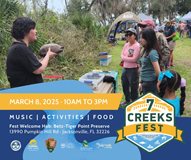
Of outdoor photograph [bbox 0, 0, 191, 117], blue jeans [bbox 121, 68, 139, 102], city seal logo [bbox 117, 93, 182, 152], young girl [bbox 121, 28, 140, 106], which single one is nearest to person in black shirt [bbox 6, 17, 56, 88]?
outdoor photograph [bbox 0, 0, 191, 117]

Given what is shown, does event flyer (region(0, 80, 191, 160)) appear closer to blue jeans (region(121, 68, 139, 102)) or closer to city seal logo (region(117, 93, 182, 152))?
city seal logo (region(117, 93, 182, 152))

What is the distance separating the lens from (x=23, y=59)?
9.99ft

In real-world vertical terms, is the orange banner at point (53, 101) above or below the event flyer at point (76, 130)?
above

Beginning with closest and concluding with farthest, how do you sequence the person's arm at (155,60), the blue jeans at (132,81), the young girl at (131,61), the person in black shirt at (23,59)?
the person in black shirt at (23,59), the person's arm at (155,60), the young girl at (131,61), the blue jeans at (132,81)

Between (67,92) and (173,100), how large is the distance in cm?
157

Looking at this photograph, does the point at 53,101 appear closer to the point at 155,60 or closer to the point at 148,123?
the point at 148,123

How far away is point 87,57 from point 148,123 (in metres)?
10.1

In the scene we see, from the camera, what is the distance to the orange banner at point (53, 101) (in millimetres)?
2004

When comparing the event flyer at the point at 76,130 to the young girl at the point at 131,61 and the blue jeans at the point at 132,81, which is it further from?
the blue jeans at the point at 132,81

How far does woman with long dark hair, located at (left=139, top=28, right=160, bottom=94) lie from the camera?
447 cm

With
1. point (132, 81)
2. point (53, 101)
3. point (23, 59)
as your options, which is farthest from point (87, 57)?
point (53, 101)

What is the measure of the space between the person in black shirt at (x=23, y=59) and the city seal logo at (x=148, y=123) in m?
1.25

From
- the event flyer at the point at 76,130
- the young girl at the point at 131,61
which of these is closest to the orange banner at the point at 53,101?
the event flyer at the point at 76,130

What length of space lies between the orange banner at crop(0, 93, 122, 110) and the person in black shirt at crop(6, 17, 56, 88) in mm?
983
